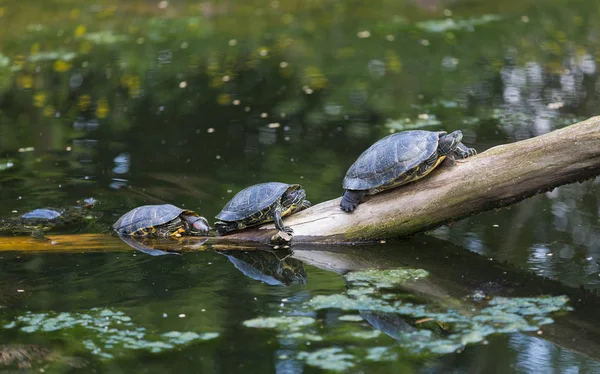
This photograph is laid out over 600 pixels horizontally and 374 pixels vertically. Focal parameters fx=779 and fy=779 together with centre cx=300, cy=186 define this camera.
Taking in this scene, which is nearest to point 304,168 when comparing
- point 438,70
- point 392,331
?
point 392,331

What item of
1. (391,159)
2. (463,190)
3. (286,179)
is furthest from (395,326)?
(286,179)

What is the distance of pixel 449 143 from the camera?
5.76m

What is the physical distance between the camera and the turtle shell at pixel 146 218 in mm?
6473

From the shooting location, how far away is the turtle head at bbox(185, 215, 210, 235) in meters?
6.44

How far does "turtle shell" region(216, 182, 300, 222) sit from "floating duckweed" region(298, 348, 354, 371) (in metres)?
1.91

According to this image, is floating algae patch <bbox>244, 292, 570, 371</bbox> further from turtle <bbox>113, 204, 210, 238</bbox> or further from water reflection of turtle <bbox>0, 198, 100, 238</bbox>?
water reflection of turtle <bbox>0, 198, 100, 238</bbox>

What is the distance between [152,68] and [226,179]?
608 cm

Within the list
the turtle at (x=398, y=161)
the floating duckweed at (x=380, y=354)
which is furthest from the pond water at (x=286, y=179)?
the turtle at (x=398, y=161)

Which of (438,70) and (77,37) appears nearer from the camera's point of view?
(438,70)

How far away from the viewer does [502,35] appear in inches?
551

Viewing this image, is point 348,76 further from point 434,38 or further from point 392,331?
point 392,331

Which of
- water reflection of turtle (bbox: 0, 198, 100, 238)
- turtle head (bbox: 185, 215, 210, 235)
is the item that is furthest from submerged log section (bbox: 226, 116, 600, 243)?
water reflection of turtle (bbox: 0, 198, 100, 238)

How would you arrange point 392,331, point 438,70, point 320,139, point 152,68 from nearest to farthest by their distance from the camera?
1. point 392,331
2. point 320,139
3. point 438,70
4. point 152,68

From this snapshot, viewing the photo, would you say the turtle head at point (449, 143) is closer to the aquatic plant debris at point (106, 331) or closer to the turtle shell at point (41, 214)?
the aquatic plant debris at point (106, 331)
